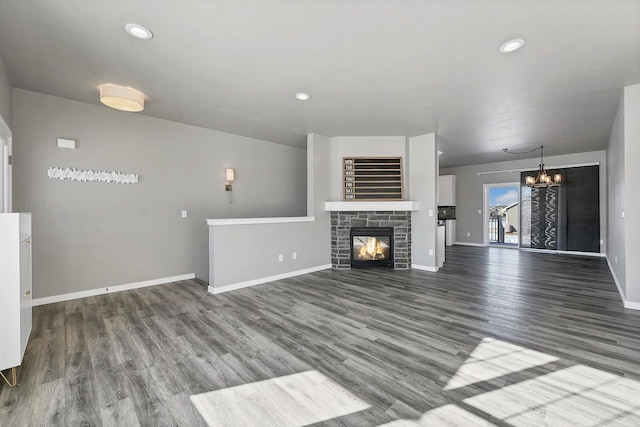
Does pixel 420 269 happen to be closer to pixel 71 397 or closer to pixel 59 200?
pixel 71 397

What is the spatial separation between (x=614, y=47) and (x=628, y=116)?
1368mm

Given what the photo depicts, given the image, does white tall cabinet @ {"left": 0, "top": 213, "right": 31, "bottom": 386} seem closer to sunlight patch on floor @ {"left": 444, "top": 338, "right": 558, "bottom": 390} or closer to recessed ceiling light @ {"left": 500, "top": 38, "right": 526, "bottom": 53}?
sunlight patch on floor @ {"left": 444, "top": 338, "right": 558, "bottom": 390}

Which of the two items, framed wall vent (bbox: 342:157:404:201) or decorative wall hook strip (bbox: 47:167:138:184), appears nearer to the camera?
decorative wall hook strip (bbox: 47:167:138:184)

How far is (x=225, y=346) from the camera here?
2477 millimetres

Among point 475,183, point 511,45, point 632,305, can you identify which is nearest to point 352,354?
point 511,45

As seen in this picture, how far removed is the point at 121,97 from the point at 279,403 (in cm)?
349

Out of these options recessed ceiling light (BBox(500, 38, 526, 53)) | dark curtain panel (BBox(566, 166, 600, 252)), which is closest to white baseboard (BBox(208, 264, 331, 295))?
recessed ceiling light (BBox(500, 38, 526, 53))

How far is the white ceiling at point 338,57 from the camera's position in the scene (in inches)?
79.7

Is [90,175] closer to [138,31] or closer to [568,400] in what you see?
[138,31]

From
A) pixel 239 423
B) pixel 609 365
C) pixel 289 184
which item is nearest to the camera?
pixel 239 423

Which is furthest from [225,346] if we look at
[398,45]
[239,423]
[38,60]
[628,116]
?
[628,116]

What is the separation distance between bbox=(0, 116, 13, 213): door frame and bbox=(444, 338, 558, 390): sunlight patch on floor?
445 centimetres

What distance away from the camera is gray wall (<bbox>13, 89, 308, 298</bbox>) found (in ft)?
11.5

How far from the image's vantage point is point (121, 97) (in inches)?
126
